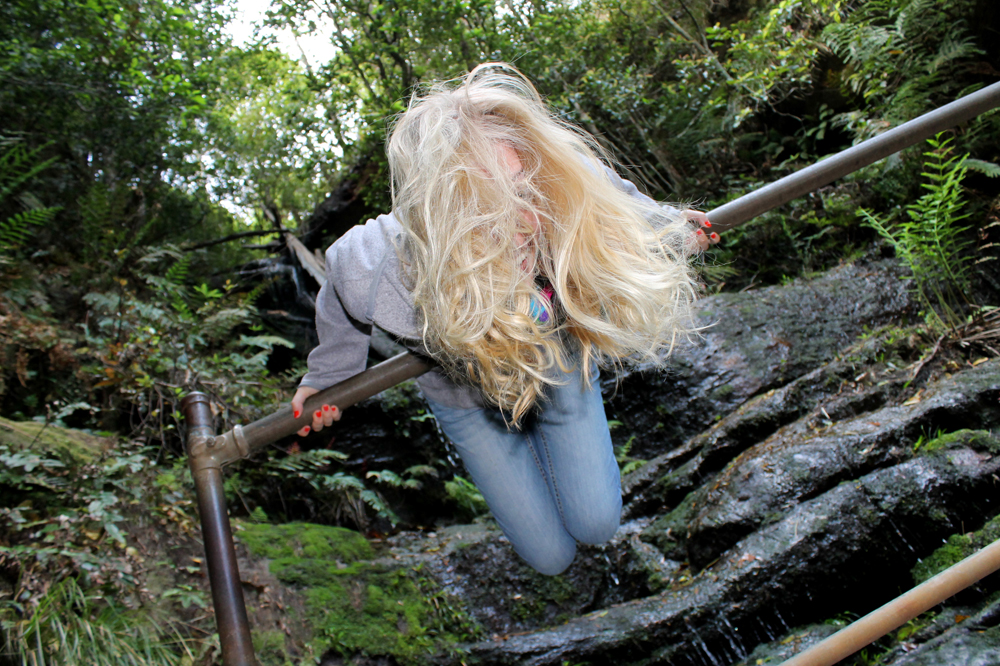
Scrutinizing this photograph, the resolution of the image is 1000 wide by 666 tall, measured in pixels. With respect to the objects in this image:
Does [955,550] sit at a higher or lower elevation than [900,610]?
lower

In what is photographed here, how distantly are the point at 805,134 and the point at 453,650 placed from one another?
6.87 meters

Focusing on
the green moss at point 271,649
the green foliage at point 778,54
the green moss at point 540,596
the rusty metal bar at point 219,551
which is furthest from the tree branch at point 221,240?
the rusty metal bar at point 219,551

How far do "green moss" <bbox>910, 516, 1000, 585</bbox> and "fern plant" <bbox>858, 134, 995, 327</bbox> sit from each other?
79.5 inches

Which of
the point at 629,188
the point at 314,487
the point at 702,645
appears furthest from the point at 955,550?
the point at 314,487

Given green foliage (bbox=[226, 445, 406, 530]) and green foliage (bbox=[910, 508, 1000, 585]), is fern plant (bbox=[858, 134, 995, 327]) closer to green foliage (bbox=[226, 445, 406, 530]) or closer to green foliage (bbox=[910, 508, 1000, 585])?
green foliage (bbox=[910, 508, 1000, 585])

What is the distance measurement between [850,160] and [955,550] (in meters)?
1.82

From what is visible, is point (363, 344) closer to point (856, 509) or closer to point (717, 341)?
point (856, 509)

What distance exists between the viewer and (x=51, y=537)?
9.57ft

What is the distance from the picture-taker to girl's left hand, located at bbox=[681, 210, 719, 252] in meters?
2.04

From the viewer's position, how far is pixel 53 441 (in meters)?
3.53

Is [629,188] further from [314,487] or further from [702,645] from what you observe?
A: [314,487]

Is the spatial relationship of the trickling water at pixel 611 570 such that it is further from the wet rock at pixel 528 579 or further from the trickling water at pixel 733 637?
the trickling water at pixel 733 637

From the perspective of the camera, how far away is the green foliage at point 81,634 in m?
2.55

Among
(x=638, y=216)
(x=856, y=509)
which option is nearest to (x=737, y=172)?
(x=856, y=509)
